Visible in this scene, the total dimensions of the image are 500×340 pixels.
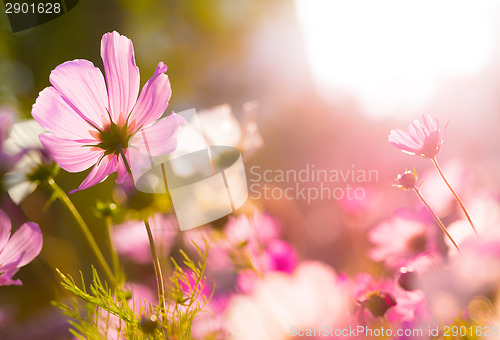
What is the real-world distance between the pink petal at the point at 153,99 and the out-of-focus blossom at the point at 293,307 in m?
0.10

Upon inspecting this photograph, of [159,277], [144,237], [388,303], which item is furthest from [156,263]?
[144,237]

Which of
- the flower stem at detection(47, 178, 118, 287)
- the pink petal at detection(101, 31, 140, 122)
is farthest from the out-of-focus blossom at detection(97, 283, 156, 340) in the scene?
the pink petal at detection(101, 31, 140, 122)

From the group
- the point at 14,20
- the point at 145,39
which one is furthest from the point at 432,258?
the point at 145,39

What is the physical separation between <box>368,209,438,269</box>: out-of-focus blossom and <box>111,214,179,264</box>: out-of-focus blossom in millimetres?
169

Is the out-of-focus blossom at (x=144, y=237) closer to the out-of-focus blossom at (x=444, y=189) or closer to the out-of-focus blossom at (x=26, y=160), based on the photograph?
the out-of-focus blossom at (x=26, y=160)

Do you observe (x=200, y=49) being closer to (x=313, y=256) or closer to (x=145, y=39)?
(x=145, y=39)

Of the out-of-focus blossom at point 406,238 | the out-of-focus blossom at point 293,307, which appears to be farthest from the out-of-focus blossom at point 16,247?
the out-of-focus blossom at point 406,238

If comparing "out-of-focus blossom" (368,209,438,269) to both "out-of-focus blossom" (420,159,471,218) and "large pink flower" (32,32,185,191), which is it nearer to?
"out-of-focus blossom" (420,159,471,218)

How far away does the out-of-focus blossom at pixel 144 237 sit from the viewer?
1.23ft

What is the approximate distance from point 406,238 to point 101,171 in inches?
7.9

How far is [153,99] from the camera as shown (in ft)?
0.73

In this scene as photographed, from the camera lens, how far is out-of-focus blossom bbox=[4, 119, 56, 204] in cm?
28

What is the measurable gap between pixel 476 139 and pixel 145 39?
65.2 inches

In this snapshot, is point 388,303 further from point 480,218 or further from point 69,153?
point 69,153
